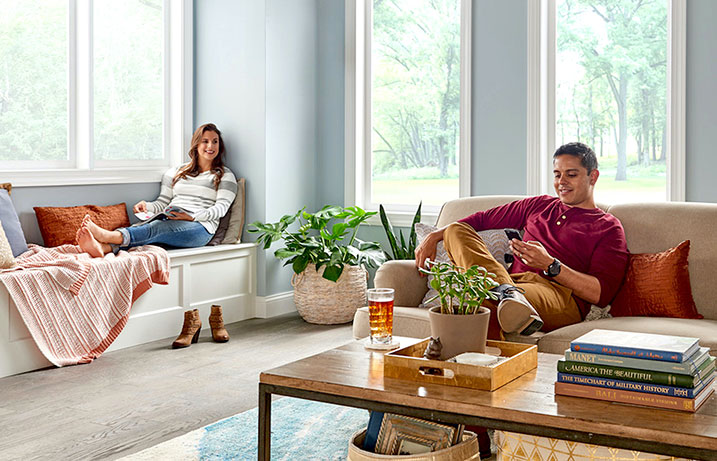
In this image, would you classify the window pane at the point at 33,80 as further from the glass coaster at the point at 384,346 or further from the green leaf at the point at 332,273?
the glass coaster at the point at 384,346

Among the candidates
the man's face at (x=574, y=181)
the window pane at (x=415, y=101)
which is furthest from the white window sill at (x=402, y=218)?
the man's face at (x=574, y=181)

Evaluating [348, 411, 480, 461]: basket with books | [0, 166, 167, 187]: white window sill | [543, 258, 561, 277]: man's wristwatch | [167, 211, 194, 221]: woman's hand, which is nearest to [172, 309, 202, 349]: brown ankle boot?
[167, 211, 194, 221]: woman's hand

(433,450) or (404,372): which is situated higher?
(404,372)

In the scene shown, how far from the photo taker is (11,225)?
3.97 metres

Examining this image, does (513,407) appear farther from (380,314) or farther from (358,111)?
(358,111)

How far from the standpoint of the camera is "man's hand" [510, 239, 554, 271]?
2.99 m

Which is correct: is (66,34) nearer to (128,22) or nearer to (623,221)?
(128,22)

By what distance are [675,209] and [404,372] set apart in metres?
1.75

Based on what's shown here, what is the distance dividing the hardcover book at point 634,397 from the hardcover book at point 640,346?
0.27ft

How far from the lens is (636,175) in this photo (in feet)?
14.9

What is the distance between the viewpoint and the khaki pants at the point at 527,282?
2.90 m

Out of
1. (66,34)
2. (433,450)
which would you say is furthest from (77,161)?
(433,450)

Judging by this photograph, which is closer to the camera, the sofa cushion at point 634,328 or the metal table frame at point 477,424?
the metal table frame at point 477,424

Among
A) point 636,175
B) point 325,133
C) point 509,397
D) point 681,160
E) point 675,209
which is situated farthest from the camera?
point 325,133
